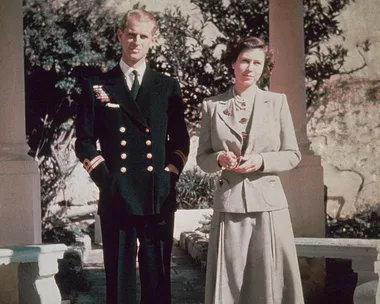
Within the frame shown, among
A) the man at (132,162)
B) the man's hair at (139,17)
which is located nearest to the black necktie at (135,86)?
the man at (132,162)

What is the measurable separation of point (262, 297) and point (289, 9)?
11.3ft

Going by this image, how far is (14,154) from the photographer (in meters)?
5.27

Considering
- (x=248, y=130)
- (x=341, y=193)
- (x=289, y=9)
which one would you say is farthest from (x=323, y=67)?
(x=248, y=130)

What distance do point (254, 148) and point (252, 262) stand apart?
588 mm

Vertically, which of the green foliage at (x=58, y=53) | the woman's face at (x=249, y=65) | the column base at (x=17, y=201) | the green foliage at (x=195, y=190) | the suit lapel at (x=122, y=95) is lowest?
the green foliage at (x=195, y=190)

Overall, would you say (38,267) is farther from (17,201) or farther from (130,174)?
Result: (130,174)

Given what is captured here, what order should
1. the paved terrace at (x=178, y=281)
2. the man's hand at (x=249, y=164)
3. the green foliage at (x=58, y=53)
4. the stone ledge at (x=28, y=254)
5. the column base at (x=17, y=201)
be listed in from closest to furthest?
the man's hand at (x=249, y=164) < the stone ledge at (x=28, y=254) < the column base at (x=17, y=201) < the paved terrace at (x=178, y=281) < the green foliage at (x=58, y=53)

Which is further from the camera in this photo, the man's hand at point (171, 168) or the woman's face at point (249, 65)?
the man's hand at point (171, 168)

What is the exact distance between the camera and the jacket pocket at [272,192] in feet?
10.6

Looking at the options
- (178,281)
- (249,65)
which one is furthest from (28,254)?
(178,281)

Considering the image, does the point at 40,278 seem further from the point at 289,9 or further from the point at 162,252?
the point at 289,9

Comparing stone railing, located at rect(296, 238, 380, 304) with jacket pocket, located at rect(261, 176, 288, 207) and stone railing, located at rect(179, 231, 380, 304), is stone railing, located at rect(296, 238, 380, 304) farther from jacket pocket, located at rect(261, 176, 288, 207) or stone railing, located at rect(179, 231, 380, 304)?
jacket pocket, located at rect(261, 176, 288, 207)

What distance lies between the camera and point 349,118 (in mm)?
11531

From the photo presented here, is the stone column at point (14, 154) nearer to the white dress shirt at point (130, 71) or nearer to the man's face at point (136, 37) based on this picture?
the white dress shirt at point (130, 71)
